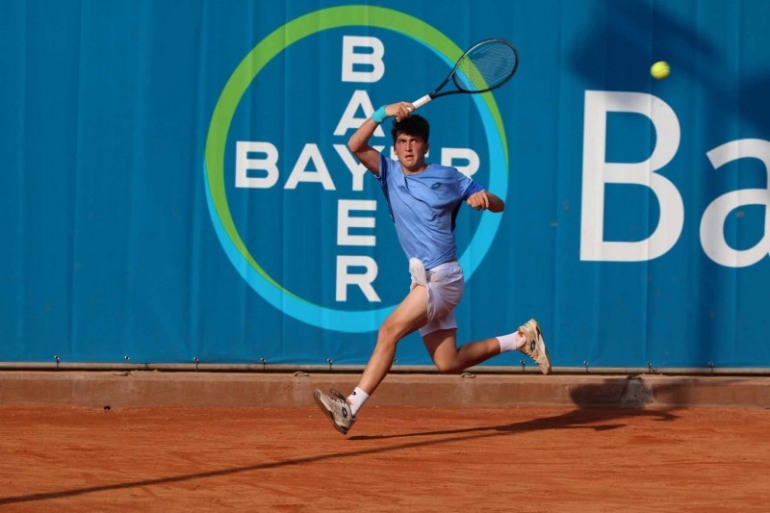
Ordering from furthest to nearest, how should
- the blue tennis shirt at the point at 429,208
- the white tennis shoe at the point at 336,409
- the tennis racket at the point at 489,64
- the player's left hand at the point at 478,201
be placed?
1. the tennis racket at the point at 489,64
2. the blue tennis shirt at the point at 429,208
3. the white tennis shoe at the point at 336,409
4. the player's left hand at the point at 478,201

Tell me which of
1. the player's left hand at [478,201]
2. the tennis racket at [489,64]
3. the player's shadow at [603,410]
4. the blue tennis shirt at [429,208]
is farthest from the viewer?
the player's shadow at [603,410]

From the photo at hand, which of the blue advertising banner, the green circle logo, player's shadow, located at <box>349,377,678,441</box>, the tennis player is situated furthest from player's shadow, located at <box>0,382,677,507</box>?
the green circle logo

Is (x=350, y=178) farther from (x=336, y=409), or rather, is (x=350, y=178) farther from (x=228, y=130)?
(x=336, y=409)

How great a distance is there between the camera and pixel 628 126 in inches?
376

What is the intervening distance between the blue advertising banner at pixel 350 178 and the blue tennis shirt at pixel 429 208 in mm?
1604

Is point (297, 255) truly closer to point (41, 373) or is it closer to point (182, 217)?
point (182, 217)

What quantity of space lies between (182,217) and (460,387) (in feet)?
7.43

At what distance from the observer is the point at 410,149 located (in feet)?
25.3

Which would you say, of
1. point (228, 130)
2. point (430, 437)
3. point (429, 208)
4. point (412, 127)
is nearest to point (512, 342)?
point (430, 437)

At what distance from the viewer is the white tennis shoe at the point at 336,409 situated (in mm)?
7594

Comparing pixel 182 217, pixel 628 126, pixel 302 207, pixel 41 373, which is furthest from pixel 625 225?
pixel 41 373

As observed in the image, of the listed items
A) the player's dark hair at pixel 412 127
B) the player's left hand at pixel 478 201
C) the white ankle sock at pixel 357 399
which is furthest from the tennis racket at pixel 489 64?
the white ankle sock at pixel 357 399

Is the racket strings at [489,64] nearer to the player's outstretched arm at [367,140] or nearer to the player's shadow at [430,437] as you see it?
the player's outstretched arm at [367,140]

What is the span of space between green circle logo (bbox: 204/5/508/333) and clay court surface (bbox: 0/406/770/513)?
0.69m
